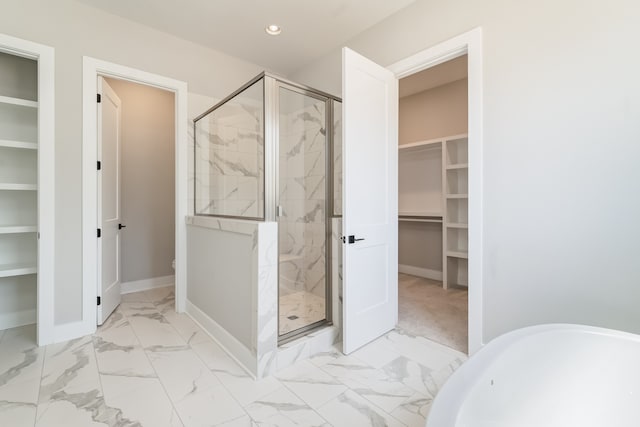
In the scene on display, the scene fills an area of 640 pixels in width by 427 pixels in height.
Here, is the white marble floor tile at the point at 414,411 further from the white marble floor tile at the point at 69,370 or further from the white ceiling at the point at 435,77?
the white ceiling at the point at 435,77

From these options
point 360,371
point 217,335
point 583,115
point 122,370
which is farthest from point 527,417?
point 122,370

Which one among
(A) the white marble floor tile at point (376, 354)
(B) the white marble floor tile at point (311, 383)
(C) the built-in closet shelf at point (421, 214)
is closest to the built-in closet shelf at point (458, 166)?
(C) the built-in closet shelf at point (421, 214)

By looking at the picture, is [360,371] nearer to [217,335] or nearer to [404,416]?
[404,416]

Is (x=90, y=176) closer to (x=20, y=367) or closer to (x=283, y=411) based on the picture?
(x=20, y=367)

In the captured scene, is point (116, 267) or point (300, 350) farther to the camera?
point (116, 267)

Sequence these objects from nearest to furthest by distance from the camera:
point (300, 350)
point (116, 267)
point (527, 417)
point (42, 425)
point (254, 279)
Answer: point (527, 417) → point (42, 425) → point (254, 279) → point (300, 350) → point (116, 267)

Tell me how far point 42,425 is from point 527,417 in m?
2.13

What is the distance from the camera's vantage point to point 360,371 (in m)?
1.85

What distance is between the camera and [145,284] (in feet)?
11.8

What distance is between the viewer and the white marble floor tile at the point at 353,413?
1.39 m

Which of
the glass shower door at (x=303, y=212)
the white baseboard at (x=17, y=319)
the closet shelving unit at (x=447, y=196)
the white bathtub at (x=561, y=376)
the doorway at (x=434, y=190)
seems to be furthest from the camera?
the closet shelving unit at (x=447, y=196)

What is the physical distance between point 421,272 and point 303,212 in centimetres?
270

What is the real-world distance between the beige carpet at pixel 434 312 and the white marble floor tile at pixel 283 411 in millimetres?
1276

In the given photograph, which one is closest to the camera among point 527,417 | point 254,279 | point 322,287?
point 527,417
